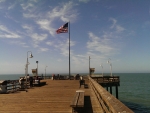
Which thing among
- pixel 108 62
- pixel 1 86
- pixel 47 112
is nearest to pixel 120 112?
pixel 47 112

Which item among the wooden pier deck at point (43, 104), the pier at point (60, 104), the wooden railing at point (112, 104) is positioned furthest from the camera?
the wooden pier deck at point (43, 104)

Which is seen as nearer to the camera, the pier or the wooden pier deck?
the pier

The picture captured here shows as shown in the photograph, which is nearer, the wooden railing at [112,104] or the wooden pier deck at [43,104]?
the wooden railing at [112,104]

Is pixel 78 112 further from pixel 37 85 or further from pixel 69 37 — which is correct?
pixel 69 37

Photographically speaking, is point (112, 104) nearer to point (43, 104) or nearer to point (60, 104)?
point (60, 104)

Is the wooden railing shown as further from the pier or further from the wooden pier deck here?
the wooden pier deck

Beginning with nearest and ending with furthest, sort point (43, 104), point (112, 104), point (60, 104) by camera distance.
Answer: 1. point (112, 104)
2. point (60, 104)
3. point (43, 104)

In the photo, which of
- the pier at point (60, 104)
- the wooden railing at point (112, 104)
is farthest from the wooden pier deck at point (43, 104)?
the wooden railing at point (112, 104)

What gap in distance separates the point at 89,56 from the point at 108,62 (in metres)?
7.11

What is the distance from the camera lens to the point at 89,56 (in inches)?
1431

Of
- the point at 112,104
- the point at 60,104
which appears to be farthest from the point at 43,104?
the point at 112,104

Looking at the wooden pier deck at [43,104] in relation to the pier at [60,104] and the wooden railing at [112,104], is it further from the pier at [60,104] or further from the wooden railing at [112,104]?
the wooden railing at [112,104]

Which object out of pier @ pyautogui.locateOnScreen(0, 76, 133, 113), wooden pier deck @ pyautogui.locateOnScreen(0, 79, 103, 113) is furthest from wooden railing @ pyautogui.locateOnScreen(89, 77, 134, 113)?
wooden pier deck @ pyautogui.locateOnScreen(0, 79, 103, 113)

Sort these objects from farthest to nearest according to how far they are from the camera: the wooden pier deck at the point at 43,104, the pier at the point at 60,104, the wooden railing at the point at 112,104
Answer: the wooden pier deck at the point at 43,104 < the pier at the point at 60,104 < the wooden railing at the point at 112,104
